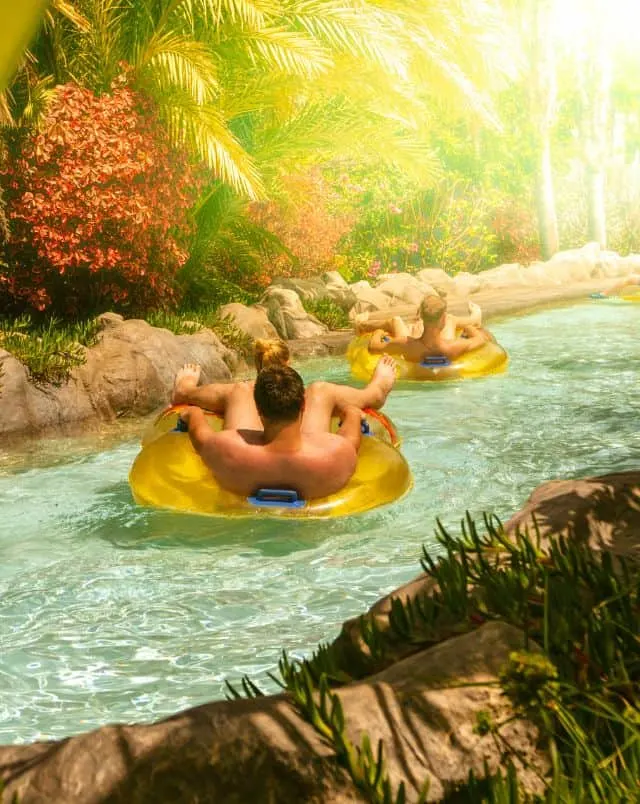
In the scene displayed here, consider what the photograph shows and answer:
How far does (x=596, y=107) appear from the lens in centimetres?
3047

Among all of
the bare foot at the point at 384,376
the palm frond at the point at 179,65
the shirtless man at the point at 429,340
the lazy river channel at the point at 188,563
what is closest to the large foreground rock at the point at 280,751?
the lazy river channel at the point at 188,563

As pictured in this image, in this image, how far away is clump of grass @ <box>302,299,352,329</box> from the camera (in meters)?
16.8

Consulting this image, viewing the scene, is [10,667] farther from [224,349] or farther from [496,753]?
[224,349]

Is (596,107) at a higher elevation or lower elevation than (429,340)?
higher

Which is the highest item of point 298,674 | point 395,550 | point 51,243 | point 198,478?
point 51,243

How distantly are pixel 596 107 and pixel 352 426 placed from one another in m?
26.0

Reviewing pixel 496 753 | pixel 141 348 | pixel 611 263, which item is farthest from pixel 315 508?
pixel 611 263

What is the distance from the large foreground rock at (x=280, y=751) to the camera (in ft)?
6.95

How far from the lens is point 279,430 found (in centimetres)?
652

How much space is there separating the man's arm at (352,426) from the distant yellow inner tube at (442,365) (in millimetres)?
4900

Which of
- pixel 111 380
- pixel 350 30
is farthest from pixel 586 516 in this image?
pixel 350 30

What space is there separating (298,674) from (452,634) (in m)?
0.46

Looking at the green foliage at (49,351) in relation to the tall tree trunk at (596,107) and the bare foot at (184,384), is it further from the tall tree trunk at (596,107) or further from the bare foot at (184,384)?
the tall tree trunk at (596,107)

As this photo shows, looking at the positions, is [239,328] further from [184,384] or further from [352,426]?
[352,426]
